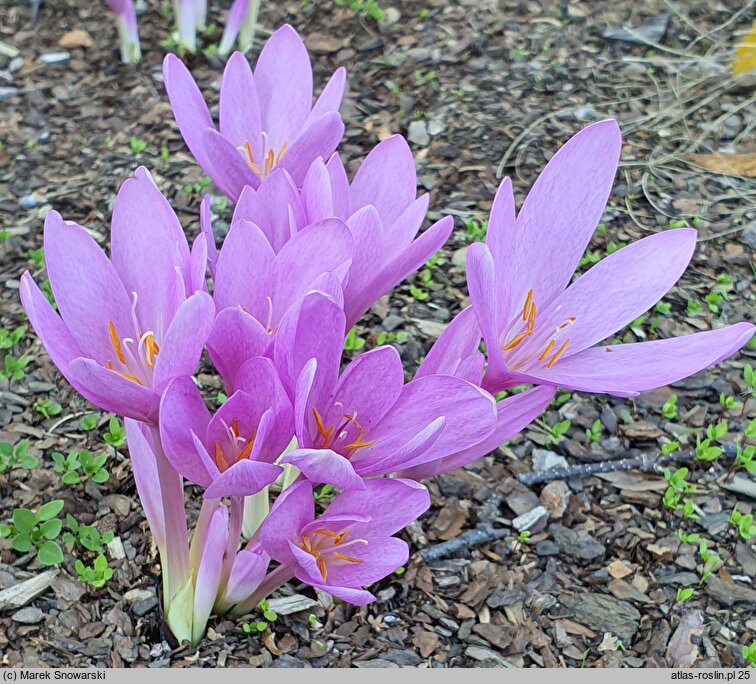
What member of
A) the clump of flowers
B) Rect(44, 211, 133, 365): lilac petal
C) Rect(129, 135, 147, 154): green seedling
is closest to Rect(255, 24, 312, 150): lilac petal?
the clump of flowers

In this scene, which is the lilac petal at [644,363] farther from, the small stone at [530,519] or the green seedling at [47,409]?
the green seedling at [47,409]

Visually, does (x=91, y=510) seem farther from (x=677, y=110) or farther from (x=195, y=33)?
(x=677, y=110)

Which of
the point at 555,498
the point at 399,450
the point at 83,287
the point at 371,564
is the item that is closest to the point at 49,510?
the point at 83,287

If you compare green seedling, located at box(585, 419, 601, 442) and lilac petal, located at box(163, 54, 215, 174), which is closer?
lilac petal, located at box(163, 54, 215, 174)

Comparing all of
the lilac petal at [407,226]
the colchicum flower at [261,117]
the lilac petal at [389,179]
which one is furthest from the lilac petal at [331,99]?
the lilac petal at [407,226]

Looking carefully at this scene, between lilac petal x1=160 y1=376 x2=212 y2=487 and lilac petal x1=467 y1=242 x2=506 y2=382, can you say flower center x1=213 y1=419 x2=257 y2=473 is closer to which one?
lilac petal x1=160 y1=376 x2=212 y2=487

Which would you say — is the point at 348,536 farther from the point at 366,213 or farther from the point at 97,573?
the point at 97,573

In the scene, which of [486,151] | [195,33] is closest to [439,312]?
[486,151]
